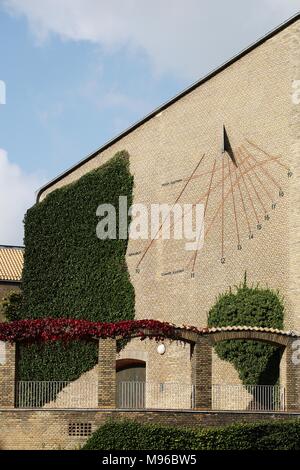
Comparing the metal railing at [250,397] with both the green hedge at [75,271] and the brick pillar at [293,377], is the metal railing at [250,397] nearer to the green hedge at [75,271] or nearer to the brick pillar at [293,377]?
the brick pillar at [293,377]

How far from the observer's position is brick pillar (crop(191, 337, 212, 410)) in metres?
31.9

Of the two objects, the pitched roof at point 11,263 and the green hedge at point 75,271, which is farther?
the pitched roof at point 11,263

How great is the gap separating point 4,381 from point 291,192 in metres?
10.9

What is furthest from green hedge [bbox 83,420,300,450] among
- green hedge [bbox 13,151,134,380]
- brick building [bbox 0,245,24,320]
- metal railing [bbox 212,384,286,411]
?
brick building [bbox 0,245,24,320]

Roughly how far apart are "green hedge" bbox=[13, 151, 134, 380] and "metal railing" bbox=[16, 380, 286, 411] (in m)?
8.20

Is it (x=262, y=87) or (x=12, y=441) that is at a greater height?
(x=262, y=87)

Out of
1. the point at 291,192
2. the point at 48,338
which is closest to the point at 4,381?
the point at 48,338

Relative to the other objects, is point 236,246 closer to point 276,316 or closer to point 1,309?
point 276,316

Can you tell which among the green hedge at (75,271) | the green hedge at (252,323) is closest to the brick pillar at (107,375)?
the green hedge at (252,323)

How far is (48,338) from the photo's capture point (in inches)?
1254

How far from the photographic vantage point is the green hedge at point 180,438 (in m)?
29.9

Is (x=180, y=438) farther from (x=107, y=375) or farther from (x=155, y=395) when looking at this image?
(x=155, y=395)

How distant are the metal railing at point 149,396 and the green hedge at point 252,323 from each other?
108 cm

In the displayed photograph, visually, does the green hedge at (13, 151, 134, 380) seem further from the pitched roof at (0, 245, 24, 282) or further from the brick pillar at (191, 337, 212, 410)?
the pitched roof at (0, 245, 24, 282)
